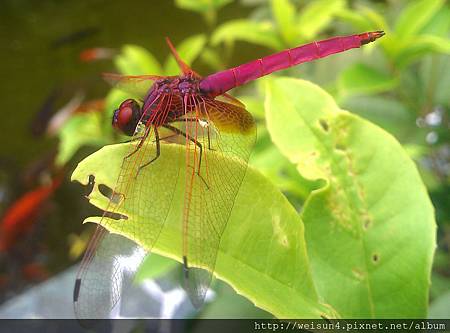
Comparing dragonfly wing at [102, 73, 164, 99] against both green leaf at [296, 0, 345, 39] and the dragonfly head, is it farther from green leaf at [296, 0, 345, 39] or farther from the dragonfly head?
green leaf at [296, 0, 345, 39]

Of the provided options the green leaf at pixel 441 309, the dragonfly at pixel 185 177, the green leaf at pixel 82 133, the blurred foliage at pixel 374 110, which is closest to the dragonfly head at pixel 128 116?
the dragonfly at pixel 185 177

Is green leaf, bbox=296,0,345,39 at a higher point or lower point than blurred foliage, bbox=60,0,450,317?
higher

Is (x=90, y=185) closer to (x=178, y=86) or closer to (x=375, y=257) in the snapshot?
(x=178, y=86)

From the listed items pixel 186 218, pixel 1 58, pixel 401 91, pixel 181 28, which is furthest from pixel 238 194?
pixel 1 58

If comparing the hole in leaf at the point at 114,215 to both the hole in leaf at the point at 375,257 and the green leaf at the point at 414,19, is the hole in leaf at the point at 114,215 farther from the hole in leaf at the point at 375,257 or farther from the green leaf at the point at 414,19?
the green leaf at the point at 414,19

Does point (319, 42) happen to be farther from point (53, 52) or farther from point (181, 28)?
point (53, 52)

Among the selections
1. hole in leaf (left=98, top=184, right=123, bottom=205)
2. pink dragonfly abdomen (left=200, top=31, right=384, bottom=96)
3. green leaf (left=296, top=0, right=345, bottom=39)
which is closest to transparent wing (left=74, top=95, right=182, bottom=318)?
hole in leaf (left=98, top=184, right=123, bottom=205)

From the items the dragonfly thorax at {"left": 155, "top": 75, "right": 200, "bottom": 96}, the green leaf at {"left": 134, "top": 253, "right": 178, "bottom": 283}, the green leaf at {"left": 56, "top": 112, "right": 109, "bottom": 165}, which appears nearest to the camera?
the dragonfly thorax at {"left": 155, "top": 75, "right": 200, "bottom": 96}
